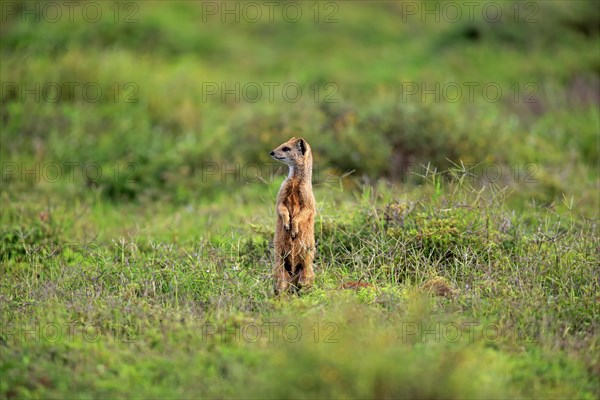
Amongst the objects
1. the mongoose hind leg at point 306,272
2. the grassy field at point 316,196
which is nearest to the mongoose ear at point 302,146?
the mongoose hind leg at point 306,272

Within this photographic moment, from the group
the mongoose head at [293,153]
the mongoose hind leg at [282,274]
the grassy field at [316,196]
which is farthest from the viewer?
the mongoose head at [293,153]

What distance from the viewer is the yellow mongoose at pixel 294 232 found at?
570 centimetres

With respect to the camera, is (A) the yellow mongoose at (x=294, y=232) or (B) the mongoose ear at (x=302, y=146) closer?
(A) the yellow mongoose at (x=294, y=232)

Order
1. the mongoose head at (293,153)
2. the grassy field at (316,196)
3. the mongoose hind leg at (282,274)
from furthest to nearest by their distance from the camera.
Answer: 1. the mongoose head at (293,153)
2. the mongoose hind leg at (282,274)
3. the grassy field at (316,196)

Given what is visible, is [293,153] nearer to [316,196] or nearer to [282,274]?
[282,274]

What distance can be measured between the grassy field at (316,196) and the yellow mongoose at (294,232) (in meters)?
0.21

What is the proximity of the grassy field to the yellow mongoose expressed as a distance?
207 millimetres

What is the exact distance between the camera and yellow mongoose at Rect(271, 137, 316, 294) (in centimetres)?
570

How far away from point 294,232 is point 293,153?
60 centimetres

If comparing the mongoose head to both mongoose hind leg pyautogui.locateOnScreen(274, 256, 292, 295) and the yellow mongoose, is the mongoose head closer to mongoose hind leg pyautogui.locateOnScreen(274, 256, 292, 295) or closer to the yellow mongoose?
the yellow mongoose

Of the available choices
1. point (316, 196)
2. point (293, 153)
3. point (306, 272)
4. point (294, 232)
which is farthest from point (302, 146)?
point (316, 196)

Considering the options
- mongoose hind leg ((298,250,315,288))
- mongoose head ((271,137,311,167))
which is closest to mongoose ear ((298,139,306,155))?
mongoose head ((271,137,311,167))

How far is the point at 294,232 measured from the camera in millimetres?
5676

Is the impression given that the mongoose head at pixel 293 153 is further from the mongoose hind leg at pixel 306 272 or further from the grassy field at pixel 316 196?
the grassy field at pixel 316 196
